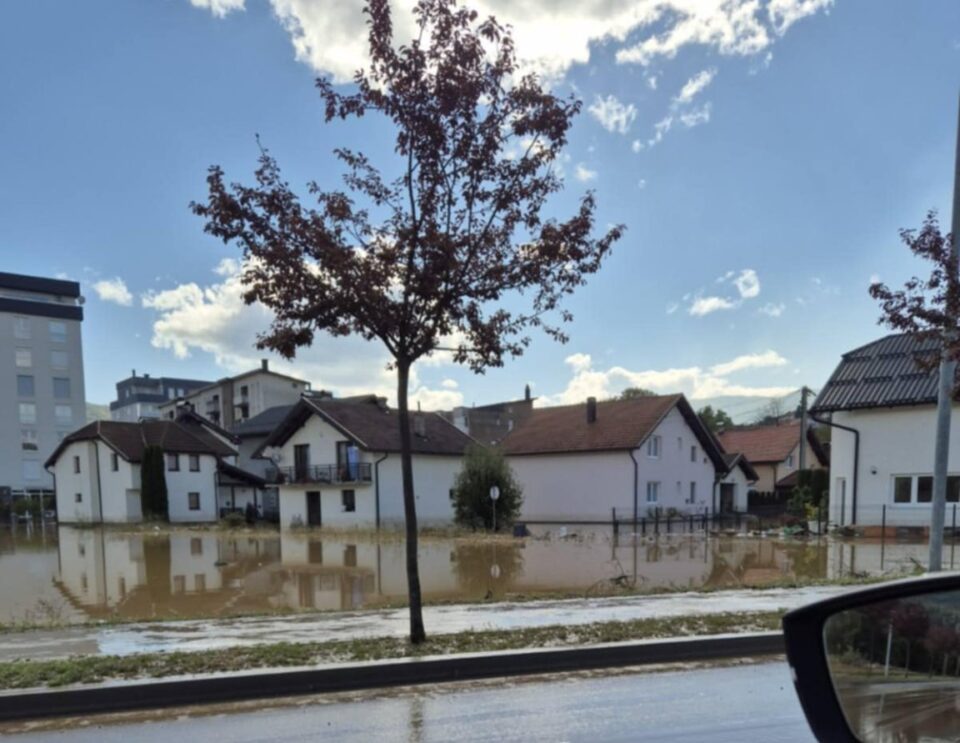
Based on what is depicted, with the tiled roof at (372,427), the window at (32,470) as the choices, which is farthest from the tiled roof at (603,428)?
A: the window at (32,470)

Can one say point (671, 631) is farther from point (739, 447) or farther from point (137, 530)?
point (739, 447)

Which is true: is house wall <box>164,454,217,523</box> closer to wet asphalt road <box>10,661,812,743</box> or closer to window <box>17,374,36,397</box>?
window <box>17,374,36,397</box>

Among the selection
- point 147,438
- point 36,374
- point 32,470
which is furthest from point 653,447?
point 36,374

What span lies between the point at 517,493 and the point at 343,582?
47.7 feet

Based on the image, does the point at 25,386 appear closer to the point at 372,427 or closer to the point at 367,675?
the point at 372,427

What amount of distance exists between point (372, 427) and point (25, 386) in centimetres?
5653

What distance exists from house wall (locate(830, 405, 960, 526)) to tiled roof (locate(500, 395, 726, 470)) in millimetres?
9091

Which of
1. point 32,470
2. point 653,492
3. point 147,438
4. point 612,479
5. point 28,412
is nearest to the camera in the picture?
point 612,479

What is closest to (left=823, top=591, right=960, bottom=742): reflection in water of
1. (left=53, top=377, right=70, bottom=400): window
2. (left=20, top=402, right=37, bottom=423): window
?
(left=20, top=402, right=37, bottom=423): window

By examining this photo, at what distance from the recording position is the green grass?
630 centimetres

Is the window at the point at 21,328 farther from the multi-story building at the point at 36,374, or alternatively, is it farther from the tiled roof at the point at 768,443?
the tiled roof at the point at 768,443

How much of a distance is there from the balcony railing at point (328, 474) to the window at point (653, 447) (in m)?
14.4

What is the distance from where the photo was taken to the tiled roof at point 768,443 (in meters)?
50.9

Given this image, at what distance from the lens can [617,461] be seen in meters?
34.5
